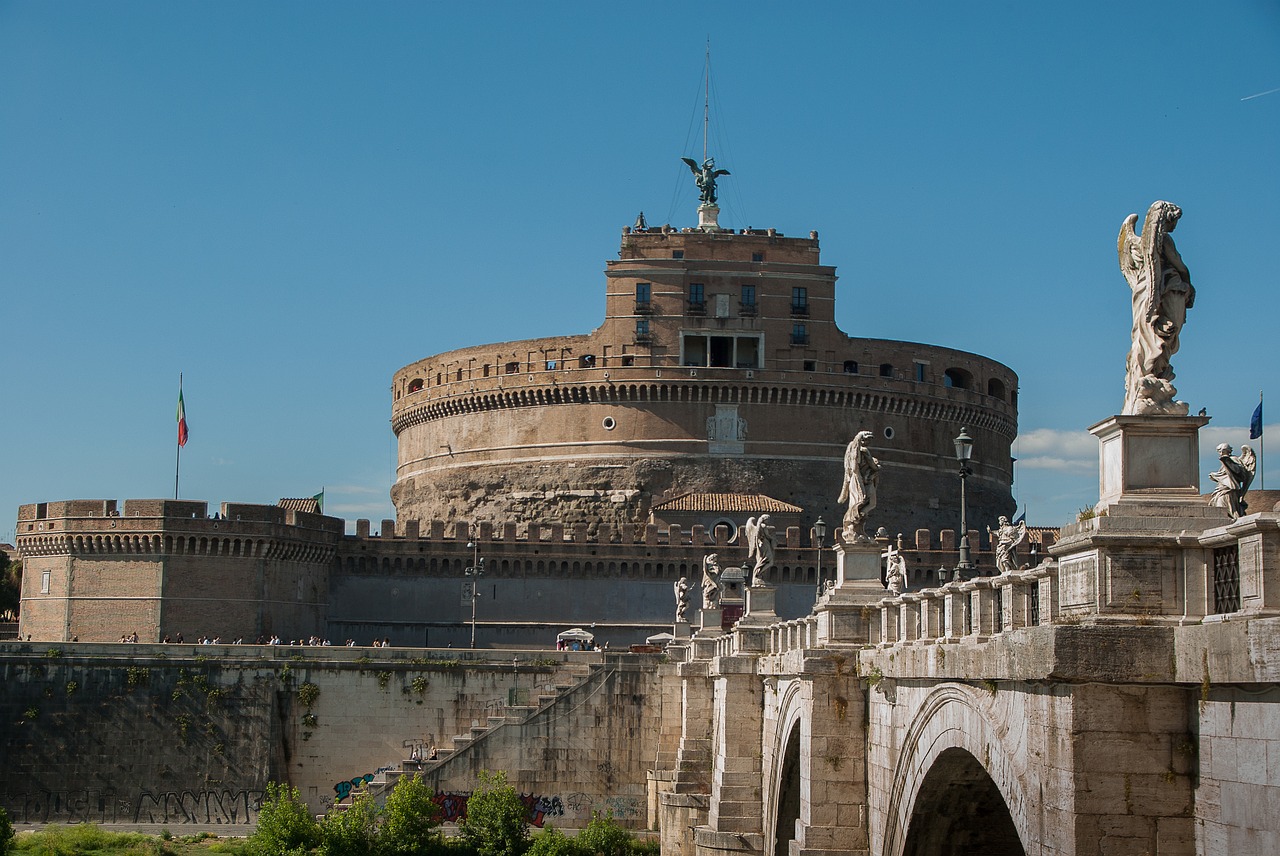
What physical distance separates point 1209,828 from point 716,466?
58365mm

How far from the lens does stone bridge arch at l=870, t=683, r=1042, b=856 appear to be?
13.2 meters

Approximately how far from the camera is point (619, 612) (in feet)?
194

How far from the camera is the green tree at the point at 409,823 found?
37.0 metres

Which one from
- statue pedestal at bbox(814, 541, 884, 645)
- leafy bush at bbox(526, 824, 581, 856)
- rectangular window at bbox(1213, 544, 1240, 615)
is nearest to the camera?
rectangular window at bbox(1213, 544, 1240, 615)

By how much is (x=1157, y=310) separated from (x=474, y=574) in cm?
4808

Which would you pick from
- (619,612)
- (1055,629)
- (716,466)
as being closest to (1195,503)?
(1055,629)

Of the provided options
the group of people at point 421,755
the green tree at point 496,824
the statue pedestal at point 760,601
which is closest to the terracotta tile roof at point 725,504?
the group of people at point 421,755

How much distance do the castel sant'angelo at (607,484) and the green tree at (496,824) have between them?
18.1 metres

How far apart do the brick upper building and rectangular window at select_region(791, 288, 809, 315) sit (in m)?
0.04

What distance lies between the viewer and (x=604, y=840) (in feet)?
128

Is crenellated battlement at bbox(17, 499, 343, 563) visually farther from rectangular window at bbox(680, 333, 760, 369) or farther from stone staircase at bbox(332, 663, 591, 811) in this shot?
rectangular window at bbox(680, 333, 760, 369)

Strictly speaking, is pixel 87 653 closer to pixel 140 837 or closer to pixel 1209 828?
pixel 140 837

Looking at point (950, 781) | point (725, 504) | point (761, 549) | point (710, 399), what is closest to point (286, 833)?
point (761, 549)

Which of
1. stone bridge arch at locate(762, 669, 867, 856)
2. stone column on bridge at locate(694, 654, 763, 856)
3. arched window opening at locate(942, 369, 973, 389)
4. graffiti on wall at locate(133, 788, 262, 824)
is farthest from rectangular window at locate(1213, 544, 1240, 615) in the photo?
arched window opening at locate(942, 369, 973, 389)
